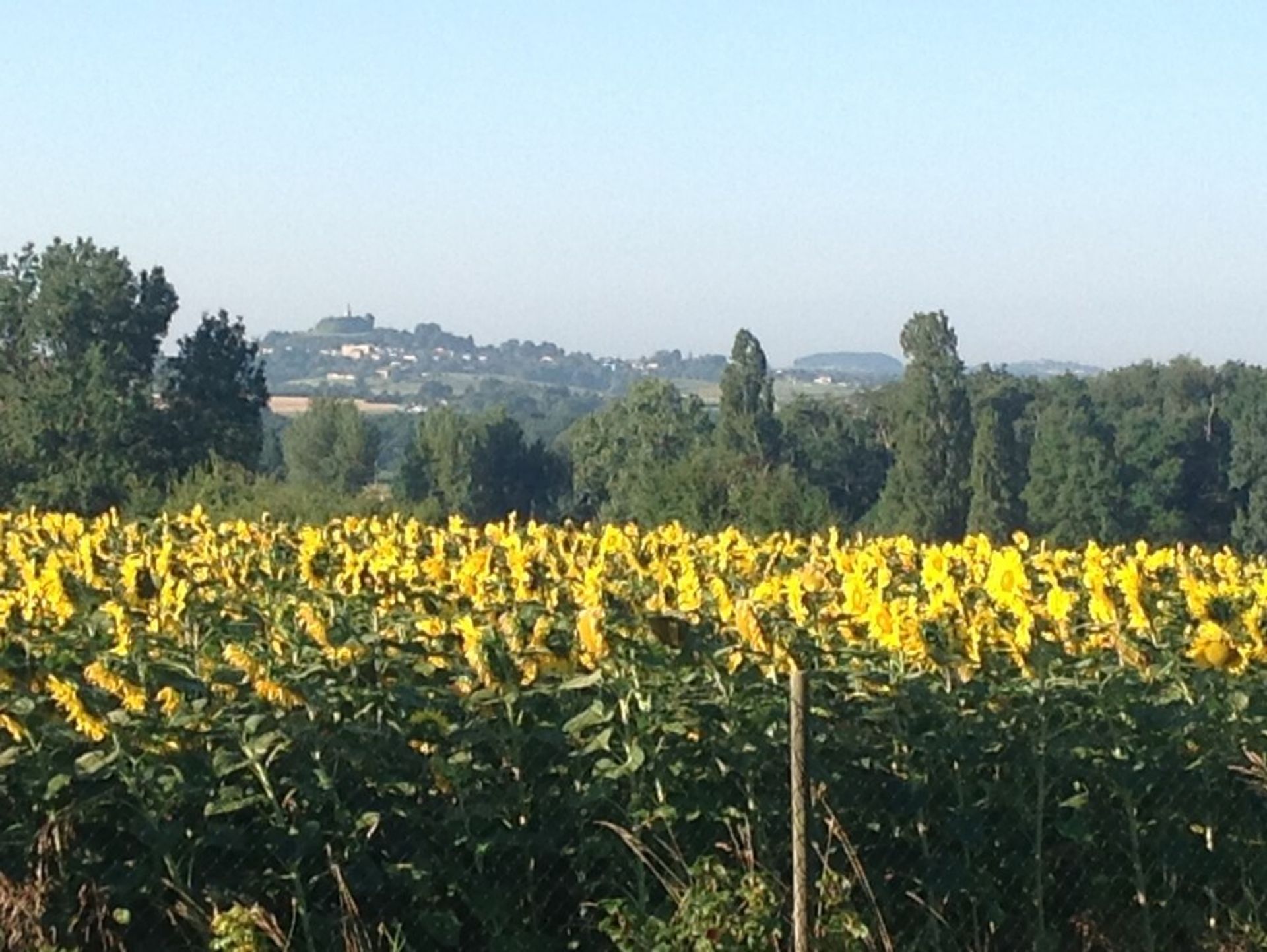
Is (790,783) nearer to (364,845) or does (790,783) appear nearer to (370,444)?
(364,845)

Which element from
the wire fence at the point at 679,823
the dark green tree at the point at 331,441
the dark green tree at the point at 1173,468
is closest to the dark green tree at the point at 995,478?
the dark green tree at the point at 1173,468

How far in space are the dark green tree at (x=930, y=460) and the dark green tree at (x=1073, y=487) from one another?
2.33m

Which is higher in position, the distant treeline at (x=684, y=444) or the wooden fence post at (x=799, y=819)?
the wooden fence post at (x=799, y=819)

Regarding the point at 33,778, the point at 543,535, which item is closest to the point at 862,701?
the point at 33,778

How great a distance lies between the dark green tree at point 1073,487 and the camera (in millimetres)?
68688

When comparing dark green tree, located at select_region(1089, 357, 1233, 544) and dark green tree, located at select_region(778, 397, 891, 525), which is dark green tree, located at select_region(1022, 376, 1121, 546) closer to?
dark green tree, located at select_region(1089, 357, 1233, 544)

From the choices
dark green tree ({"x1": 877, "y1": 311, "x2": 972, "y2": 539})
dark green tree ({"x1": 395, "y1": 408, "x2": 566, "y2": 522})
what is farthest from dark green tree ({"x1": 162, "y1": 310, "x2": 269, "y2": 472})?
dark green tree ({"x1": 877, "y1": 311, "x2": 972, "y2": 539})

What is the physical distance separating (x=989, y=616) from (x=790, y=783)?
1.77m

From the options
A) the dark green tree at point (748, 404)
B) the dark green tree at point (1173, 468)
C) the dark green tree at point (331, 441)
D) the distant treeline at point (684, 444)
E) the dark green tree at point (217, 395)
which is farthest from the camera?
the dark green tree at point (331, 441)

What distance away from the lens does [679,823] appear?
263 inches

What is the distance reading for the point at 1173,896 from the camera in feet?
24.4

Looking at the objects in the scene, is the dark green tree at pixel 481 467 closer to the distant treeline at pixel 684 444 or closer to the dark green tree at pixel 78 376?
the distant treeline at pixel 684 444

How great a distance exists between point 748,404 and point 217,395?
2462 centimetres

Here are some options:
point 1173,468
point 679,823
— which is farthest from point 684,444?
point 679,823
